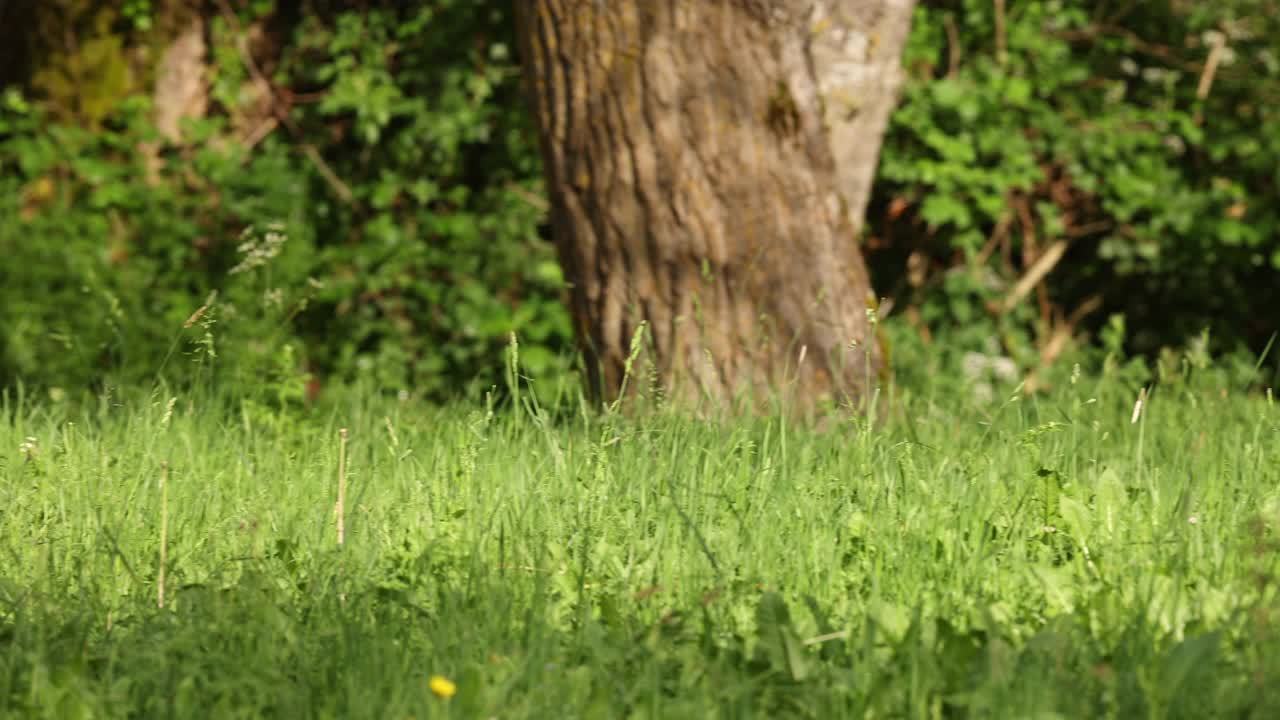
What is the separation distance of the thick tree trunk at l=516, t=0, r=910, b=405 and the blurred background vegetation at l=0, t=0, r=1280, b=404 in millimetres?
3398

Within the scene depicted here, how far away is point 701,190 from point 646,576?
1.97 meters

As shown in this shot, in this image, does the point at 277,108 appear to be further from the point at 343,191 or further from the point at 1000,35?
the point at 1000,35

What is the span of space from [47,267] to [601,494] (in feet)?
18.8

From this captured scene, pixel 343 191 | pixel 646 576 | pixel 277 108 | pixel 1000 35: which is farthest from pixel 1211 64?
pixel 646 576

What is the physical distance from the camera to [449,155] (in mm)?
8695

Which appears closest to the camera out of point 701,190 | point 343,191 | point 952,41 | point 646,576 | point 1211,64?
point 646,576

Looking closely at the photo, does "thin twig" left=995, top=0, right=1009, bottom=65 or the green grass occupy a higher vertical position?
"thin twig" left=995, top=0, right=1009, bottom=65

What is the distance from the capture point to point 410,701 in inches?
90.7

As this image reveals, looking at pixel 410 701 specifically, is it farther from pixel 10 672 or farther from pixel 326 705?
pixel 10 672

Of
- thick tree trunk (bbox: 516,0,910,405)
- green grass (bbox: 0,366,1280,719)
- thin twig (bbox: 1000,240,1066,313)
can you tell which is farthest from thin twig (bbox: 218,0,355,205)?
green grass (bbox: 0,366,1280,719)

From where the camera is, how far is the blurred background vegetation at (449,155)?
838cm

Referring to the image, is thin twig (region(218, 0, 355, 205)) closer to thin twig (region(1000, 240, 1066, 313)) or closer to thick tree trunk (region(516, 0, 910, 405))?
thin twig (region(1000, 240, 1066, 313))

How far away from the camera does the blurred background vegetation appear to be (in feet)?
27.5

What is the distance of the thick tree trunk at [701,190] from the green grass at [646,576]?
767mm
